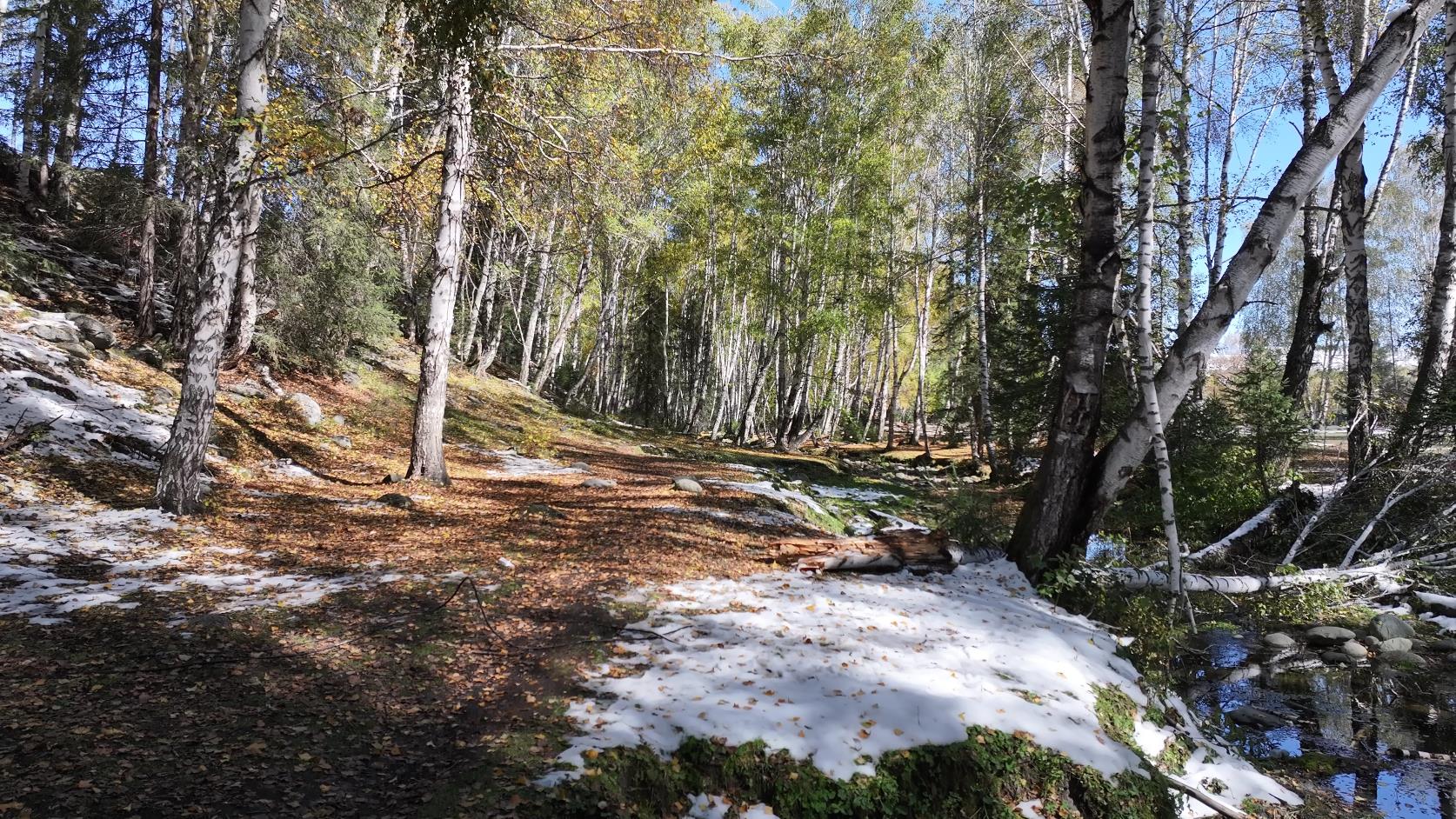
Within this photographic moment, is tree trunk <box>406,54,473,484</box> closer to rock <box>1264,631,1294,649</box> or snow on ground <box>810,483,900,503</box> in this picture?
snow on ground <box>810,483,900,503</box>

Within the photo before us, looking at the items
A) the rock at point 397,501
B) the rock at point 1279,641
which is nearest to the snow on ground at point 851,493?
the rock at point 1279,641

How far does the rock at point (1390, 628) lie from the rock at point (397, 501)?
35.4ft

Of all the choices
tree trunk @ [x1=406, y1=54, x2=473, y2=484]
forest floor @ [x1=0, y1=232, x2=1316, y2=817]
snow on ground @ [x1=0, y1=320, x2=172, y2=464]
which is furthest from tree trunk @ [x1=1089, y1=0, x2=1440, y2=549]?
snow on ground @ [x1=0, y1=320, x2=172, y2=464]

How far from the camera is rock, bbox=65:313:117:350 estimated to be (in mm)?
8805

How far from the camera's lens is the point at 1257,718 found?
17.9 feet

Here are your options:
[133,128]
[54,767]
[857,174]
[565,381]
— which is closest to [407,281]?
[133,128]

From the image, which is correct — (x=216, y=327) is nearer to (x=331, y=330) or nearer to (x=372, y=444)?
(x=372, y=444)

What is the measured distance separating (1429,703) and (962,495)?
425 centimetres

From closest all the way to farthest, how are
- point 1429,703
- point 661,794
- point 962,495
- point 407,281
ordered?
point 661,794 → point 1429,703 → point 962,495 → point 407,281

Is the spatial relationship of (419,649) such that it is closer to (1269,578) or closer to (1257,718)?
(1257,718)

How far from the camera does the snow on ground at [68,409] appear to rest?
6.42m

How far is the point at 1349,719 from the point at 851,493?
28.2 feet

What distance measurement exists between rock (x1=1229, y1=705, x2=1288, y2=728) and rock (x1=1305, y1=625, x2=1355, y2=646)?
2.45 m

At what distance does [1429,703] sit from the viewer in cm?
583
